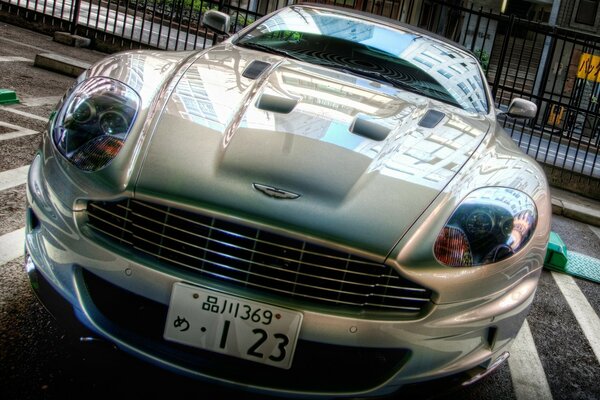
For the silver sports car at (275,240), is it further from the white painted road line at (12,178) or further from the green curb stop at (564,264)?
the green curb stop at (564,264)

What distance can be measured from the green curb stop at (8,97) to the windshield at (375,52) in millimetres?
2572

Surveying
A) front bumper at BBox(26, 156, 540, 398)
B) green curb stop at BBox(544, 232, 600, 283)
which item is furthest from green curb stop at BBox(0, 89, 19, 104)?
green curb stop at BBox(544, 232, 600, 283)

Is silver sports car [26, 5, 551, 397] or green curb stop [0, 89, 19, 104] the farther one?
green curb stop [0, 89, 19, 104]

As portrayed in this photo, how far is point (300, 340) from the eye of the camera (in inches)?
73.1

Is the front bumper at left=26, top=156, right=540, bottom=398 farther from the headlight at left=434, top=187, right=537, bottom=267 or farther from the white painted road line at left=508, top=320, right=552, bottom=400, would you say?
the white painted road line at left=508, top=320, right=552, bottom=400

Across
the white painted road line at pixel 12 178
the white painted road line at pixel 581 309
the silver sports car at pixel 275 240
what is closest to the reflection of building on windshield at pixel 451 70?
the silver sports car at pixel 275 240

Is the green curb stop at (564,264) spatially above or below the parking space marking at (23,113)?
below

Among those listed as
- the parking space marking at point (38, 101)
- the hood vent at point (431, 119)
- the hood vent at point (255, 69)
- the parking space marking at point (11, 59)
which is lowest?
the parking space marking at point (38, 101)

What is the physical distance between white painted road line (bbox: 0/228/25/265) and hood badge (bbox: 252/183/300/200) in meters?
1.47

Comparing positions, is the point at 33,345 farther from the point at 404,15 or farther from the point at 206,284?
the point at 404,15

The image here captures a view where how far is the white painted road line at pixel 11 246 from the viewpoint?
296 cm

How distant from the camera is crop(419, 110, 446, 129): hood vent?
2738 mm

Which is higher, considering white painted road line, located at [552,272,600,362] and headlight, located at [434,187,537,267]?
headlight, located at [434,187,537,267]

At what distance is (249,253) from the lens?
6.29 ft
